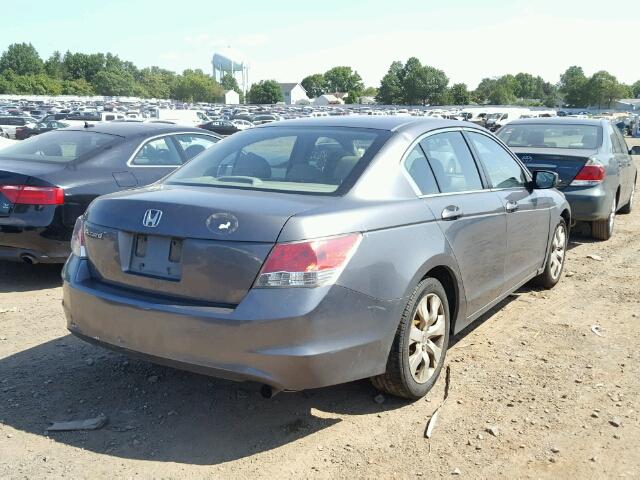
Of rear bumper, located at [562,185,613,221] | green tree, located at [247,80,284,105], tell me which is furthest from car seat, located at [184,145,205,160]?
green tree, located at [247,80,284,105]

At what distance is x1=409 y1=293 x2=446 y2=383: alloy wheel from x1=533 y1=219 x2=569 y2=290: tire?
95.6 inches

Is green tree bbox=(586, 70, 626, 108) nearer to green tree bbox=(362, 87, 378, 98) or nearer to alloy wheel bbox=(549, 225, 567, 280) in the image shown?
green tree bbox=(362, 87, 378, 98)

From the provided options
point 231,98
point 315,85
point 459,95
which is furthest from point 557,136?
point 315,85

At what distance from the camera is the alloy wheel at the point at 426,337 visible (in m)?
3.60

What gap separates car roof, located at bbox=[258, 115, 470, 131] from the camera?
4074 mm

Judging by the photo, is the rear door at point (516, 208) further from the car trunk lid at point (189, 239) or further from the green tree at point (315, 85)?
the green tree at point (315, 85)

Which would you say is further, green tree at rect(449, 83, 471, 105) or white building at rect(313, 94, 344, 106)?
white building at rect(313, 94, 344, 106)

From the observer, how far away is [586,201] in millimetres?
7906

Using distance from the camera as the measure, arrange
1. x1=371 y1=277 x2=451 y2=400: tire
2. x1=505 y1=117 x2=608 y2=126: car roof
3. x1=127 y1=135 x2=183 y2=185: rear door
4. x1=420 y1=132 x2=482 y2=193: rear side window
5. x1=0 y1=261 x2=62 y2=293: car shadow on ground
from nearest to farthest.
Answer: x1=371 y1=277 x2=451 y2=400: tire, x1=420 y1=132 x2=482 y2=193: rear side window, x1=0 y1=261 x2=62 y2=293: car shadow on ground, x1=127 y1=135 x2=183 y2=185: rear door, x1=505 y1=117 x2=608 y2=126: car roof

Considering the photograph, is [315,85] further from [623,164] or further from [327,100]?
[623,164]

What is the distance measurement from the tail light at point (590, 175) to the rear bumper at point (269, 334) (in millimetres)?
5554

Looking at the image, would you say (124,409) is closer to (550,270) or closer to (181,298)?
(181,298)

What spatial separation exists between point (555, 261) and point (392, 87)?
143900 millimetres

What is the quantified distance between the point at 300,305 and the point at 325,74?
190110mm
